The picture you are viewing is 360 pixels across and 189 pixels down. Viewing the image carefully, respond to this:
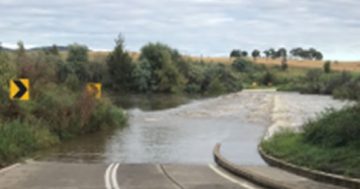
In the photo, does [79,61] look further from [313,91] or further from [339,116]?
[339,116]

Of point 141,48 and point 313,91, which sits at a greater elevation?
point 141,48

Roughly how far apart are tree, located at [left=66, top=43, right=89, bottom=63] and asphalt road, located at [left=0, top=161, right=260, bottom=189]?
267ft

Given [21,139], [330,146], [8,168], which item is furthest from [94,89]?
[330,146]

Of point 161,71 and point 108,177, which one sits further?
point 161,71

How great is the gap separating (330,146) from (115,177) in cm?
633

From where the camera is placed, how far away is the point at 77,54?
349 ft

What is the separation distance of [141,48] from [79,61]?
15266 mm

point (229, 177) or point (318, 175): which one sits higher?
point (318, 175)

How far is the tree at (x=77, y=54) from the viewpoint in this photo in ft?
341

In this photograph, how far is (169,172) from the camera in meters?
20.1

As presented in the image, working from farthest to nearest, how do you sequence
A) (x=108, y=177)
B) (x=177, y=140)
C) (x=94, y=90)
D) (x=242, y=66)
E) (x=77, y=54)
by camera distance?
(x=242, y=66), (x=77, y=54), (x=94, y=90), (x=177, y=140), (x=108, y=177)

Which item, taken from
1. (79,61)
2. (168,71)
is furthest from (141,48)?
(79,61)

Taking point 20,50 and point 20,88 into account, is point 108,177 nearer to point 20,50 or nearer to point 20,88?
point 20,88

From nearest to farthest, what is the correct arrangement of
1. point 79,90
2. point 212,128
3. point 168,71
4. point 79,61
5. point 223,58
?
point 79,90 < point 212,128 < point 79,61 < point 168,71 < point 223,58
